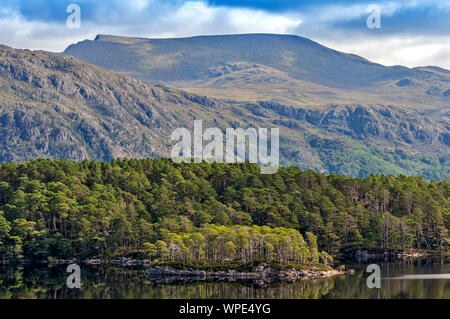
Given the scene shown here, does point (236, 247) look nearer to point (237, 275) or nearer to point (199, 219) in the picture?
point (237, 275)

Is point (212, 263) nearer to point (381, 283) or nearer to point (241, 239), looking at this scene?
point (241, 239)

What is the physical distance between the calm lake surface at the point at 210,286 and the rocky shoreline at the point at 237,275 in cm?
360

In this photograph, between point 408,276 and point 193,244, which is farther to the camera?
point 193,244

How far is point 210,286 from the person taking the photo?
122 meters

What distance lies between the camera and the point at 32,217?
172875 mm

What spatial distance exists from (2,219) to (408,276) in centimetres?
9398

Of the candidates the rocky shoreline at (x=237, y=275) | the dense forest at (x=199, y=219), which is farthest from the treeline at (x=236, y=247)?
the rocky shoreline at (x=237, y=275)

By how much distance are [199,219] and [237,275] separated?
133 ft

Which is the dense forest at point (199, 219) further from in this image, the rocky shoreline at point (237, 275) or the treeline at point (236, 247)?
the rocky shoreline at point (237, 275)

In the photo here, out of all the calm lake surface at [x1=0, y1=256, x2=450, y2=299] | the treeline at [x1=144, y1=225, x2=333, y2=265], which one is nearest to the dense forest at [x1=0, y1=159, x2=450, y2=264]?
the treeline at [x1=144, y1=225, x2=333, y2=265]

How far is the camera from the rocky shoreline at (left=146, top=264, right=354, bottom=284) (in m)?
132

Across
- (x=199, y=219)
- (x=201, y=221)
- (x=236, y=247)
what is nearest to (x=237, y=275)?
(x=236, y=247)

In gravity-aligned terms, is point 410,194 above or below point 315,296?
above
